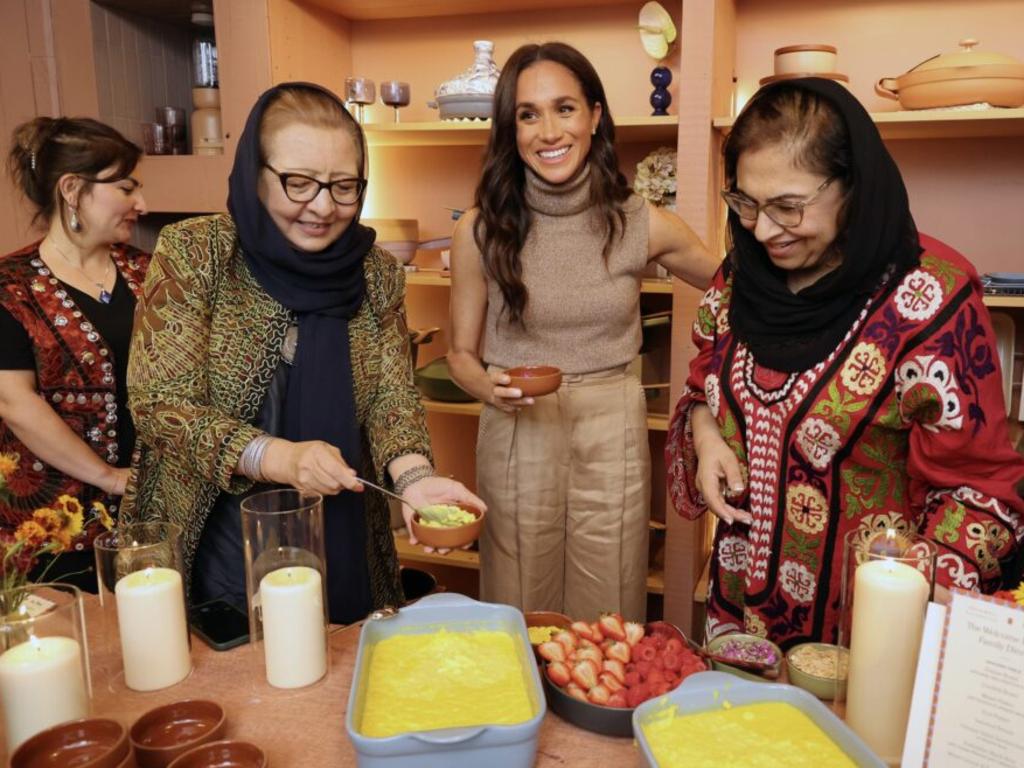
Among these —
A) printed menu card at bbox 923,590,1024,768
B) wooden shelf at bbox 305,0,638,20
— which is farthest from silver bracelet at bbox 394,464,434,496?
wooden shelf at bbox 305,0,638,20

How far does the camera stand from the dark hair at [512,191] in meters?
2.06

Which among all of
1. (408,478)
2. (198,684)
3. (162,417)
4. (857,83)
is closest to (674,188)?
(857,83)

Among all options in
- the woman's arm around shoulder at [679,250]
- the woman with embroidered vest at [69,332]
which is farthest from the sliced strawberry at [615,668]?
the woman with embroidered vest at [69,332]

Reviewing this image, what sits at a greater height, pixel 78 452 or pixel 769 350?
pixel 769 350

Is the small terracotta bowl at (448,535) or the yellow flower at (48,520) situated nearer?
the yellow flower at (48,520)

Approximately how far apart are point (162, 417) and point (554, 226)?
1.03 metres

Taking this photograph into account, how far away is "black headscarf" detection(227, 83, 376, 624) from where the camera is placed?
1.54 metres

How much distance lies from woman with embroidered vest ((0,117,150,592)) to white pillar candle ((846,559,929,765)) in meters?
1.71

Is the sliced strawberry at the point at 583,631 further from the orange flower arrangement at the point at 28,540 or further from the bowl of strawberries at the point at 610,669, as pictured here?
the orange flower arrangement at the point at 28,540

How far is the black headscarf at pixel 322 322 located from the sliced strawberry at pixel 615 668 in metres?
0.78

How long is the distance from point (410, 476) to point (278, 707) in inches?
21.9

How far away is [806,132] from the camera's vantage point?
4.35ft

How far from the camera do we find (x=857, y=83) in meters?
2.59

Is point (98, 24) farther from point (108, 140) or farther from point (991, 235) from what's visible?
point (991, 235)
